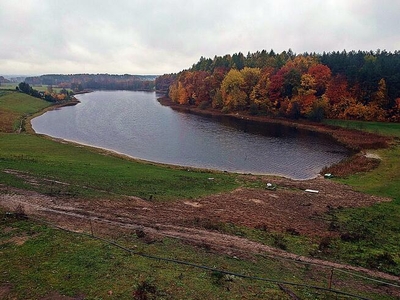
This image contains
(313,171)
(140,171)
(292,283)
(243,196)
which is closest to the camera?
→ (292,283)

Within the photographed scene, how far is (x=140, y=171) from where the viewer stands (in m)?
38.5

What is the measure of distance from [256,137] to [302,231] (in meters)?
50.9

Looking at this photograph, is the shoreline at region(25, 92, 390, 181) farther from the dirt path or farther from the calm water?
the dirt path

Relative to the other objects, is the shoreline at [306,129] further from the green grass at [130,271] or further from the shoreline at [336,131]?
the green grass at [130,271]

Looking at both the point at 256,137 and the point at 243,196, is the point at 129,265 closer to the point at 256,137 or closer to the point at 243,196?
the point at 243,196

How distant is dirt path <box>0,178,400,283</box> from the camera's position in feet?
64.3

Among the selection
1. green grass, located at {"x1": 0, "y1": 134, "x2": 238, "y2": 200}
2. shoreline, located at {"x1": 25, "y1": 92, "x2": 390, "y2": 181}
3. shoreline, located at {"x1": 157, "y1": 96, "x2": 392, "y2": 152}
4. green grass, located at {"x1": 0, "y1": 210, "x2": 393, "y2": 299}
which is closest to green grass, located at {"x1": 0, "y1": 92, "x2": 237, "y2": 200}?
green grass, located at {"x1": 0, "y1": 134, "x2": 238, "y2": 200}

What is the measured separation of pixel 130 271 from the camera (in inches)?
593

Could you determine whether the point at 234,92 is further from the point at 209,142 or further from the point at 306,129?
the point at 209,142

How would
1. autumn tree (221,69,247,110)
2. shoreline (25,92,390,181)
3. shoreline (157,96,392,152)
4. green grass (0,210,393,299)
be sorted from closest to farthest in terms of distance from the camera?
green grass (0,210,393,299) → shoreline (25,92,390,181) → shoreline (157,96,392,152) → autumn tree (221,69,247,110)

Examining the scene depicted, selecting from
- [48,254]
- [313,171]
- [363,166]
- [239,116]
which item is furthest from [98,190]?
[239,116]

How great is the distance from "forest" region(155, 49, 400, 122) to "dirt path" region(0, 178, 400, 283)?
62.0m

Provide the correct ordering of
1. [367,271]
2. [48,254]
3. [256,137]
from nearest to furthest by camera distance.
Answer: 1. [48,254]
2. [367,271]
3. [256,137]

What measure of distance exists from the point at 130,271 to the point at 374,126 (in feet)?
258
